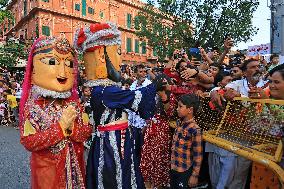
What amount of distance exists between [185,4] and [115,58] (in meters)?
15.5

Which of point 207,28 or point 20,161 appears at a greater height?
point 207,28

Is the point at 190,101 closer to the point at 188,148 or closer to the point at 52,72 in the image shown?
the point at 188,148

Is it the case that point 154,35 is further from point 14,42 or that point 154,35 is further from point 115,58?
point 115,58

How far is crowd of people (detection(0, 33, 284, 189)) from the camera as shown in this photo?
3090mm

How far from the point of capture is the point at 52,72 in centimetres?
297

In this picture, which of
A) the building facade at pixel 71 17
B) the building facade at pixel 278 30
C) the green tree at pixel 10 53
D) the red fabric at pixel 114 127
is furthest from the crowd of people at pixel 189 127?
the building facade at pixel 71 17

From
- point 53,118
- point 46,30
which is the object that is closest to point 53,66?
point 53,118

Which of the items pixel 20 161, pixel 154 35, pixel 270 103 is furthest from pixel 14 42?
pixel 270 103

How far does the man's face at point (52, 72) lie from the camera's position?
2982 mm

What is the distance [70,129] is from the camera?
9.86 feet

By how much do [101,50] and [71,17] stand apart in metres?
29.9

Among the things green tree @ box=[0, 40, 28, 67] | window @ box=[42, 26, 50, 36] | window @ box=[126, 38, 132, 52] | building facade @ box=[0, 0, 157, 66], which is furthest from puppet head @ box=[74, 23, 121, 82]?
window @ box=[126, 38, 132, 52]

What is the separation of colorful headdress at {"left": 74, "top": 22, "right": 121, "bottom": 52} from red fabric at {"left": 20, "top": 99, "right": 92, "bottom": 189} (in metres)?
0.64

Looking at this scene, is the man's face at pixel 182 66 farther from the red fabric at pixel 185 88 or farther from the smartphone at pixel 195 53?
the smartphone at pixel 195 53
